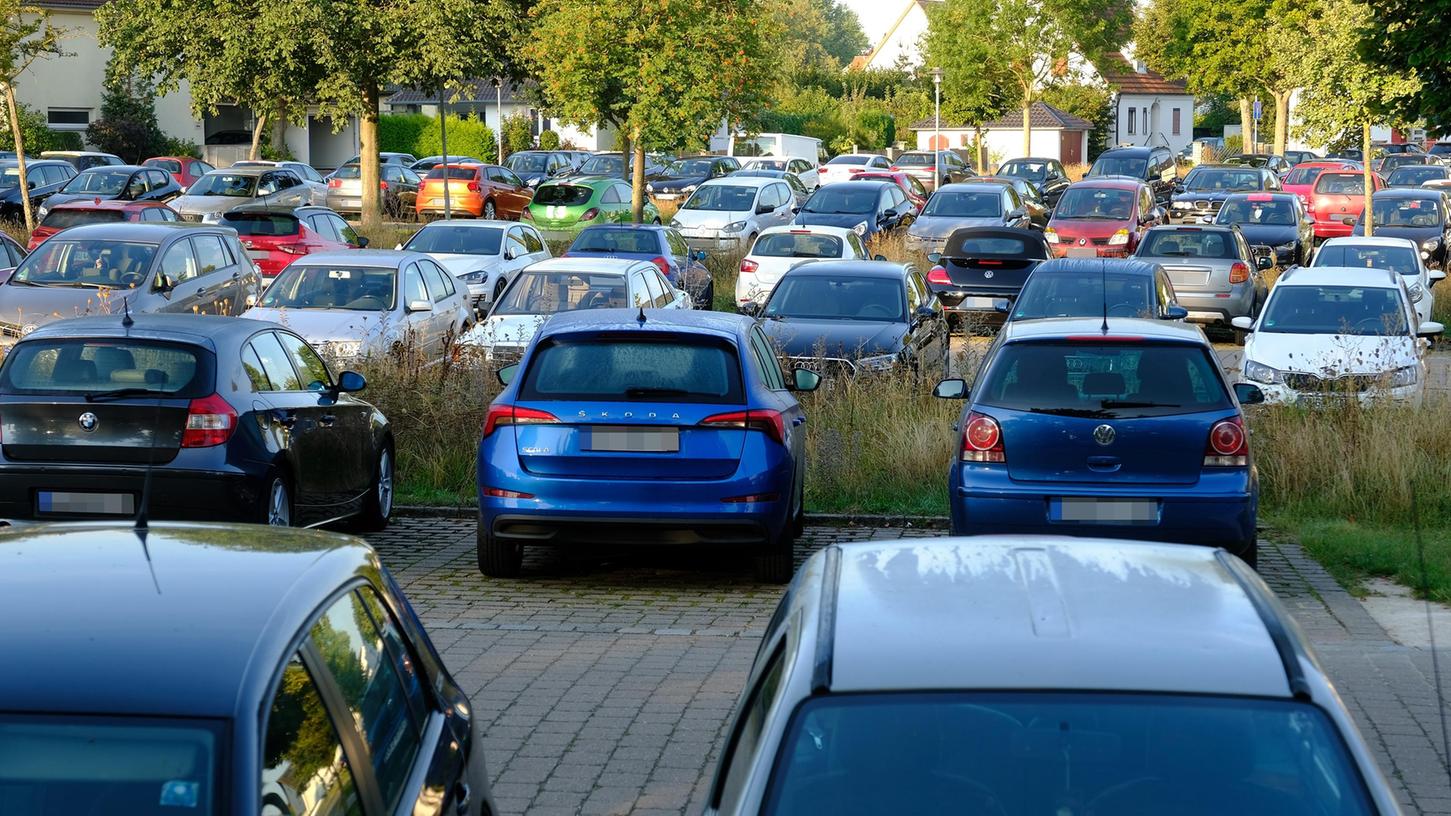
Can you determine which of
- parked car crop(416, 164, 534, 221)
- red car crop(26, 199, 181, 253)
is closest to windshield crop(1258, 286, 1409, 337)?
red car crop(26, 199, 181, 253)

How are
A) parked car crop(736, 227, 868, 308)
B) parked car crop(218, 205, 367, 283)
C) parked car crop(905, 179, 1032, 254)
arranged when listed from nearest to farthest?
1. parked car crop(736, 227, 868, 308)
2. parked car crop(218, 205, 367, 283)
3. parked car crop(905, 179, 1032, 254)

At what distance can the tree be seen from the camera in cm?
3456

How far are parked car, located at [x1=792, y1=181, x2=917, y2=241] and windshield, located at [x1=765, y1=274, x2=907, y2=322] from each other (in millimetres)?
13404

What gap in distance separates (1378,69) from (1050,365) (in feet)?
32.2

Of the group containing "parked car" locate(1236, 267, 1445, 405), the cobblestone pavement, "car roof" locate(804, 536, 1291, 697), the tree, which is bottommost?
the cobblestone pavement

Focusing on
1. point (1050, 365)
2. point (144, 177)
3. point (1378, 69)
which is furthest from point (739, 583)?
point (144, 177)

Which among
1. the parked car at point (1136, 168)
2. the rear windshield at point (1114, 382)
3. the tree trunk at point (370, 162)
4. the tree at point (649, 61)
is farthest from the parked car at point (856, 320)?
the parked car at point (1136, 168)

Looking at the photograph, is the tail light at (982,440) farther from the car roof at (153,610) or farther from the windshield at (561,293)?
the windshield at (561,293)

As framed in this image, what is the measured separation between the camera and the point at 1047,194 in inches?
1997

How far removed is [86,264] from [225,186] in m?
20.7

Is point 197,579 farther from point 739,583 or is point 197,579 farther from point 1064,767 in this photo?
point 739,583

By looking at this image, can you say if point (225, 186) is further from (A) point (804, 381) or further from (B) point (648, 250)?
(A) point (804, 381)

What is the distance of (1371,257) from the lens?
24.8 metres

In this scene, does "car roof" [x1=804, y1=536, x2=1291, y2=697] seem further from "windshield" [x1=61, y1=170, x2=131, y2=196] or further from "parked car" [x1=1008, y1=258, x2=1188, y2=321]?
"windshield" [x1=61, y1=170, x2=131, y2=196]
